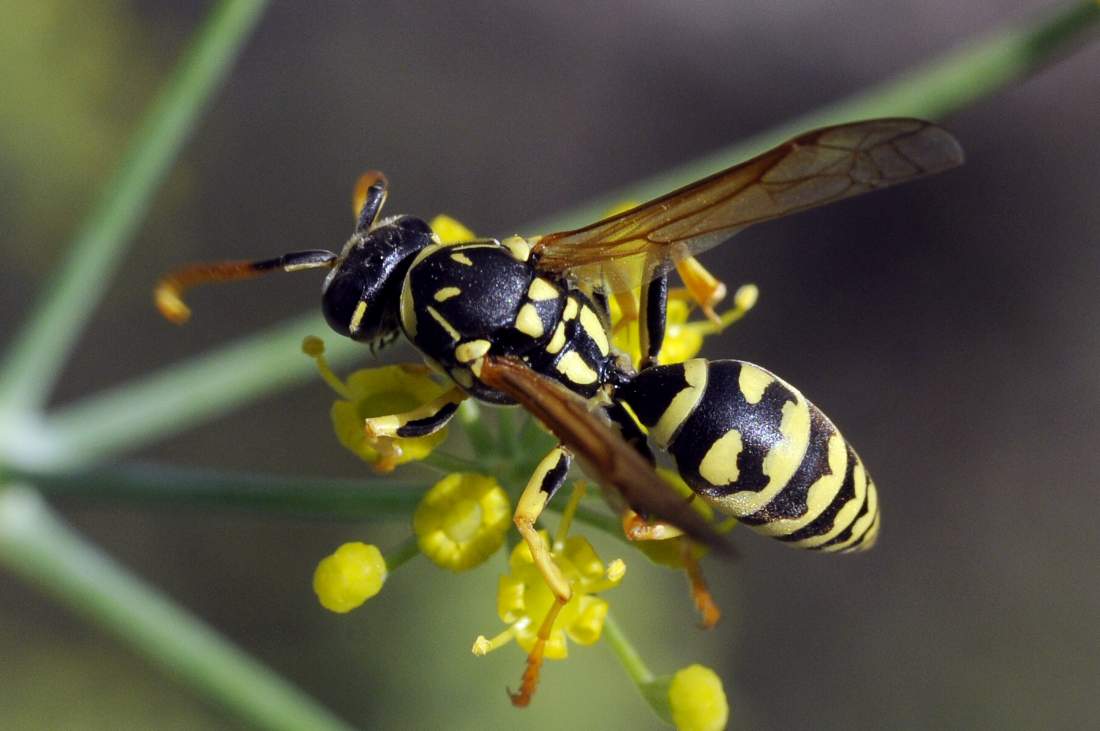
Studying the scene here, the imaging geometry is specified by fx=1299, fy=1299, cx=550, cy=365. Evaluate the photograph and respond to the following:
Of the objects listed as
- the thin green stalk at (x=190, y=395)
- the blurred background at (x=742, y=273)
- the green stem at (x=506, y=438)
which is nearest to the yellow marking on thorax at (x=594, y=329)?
the green stem at (x=506, y=438)

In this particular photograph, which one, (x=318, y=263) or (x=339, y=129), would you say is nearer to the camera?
(x=318, y=263)

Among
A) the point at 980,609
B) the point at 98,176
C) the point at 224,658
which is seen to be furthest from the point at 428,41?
the point at 224,658

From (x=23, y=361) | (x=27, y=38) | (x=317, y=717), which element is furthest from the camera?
(x=27, y=38)

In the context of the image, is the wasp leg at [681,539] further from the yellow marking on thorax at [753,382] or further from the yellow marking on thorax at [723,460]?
the yellow marking on thorax at [753,382]

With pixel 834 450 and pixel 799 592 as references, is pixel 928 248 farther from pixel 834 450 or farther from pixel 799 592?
pixel 834 450

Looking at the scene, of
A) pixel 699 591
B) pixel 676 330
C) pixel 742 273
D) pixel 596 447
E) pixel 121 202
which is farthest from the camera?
pixel 742 273

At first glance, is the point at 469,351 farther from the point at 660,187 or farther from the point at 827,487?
the point at 660,187

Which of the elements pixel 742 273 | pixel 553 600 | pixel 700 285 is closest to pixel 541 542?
pixel 553 600
